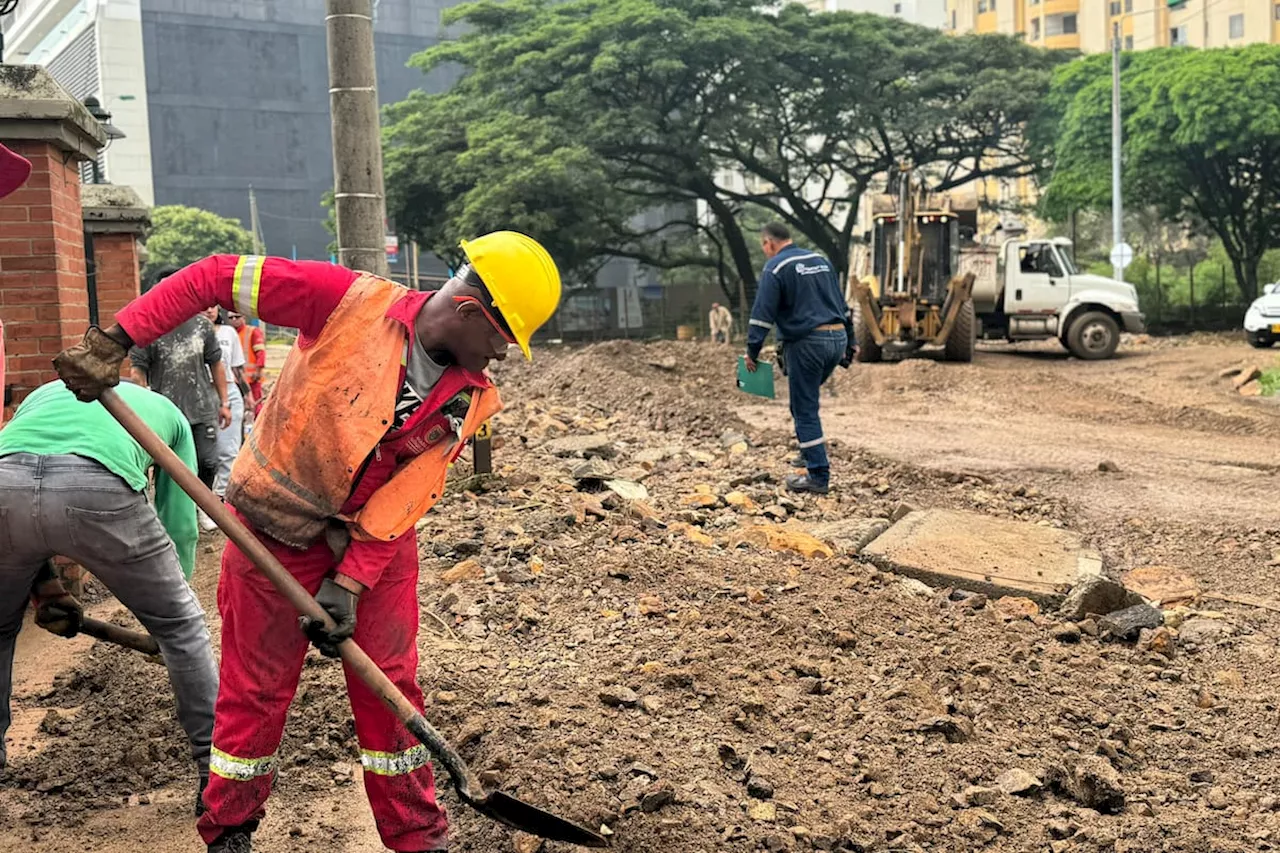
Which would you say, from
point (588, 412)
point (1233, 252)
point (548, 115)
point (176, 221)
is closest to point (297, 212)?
point (176, 221)

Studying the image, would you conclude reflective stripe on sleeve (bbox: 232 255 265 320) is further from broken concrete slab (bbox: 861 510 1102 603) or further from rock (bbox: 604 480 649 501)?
rock (bbox: 604 480 649 501)

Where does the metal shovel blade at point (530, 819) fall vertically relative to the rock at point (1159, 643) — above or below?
above

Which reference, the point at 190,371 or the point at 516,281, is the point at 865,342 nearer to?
the point at 190,371

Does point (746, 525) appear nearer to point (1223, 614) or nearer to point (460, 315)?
point (1223, 614)

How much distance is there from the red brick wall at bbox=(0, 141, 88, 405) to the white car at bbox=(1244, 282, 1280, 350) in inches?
710

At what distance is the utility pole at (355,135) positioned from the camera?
20.3ft

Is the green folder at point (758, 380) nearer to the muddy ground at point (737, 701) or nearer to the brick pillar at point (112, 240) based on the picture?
the muddy ground at point (737, 701)

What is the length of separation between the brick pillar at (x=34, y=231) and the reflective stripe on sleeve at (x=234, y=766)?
3.64 meters

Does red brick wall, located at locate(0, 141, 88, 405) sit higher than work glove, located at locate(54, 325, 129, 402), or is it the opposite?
red brick wall, located at locate(0, 141, 88, 405)

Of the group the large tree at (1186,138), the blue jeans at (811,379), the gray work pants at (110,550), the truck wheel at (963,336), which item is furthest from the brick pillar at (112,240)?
the large tree at (1186,138)

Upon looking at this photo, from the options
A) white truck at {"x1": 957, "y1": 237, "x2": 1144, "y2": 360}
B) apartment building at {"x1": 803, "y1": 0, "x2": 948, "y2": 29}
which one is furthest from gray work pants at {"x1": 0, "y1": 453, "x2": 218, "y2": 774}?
apartment building at {"x1": 803, "y1": 0, "x2": 948, "y2": 29}

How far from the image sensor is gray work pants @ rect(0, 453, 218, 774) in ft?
11.3

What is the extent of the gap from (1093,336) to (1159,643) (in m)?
17.9

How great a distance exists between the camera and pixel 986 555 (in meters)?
6.67
